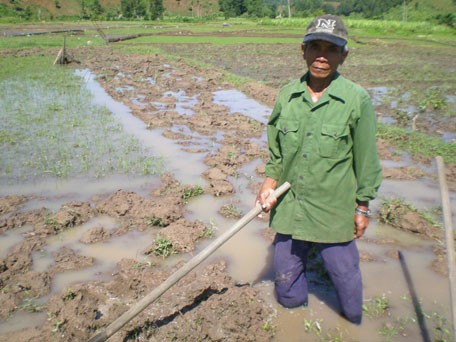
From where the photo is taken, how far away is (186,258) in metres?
3.33

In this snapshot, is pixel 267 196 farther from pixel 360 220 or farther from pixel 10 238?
pixel 10 238

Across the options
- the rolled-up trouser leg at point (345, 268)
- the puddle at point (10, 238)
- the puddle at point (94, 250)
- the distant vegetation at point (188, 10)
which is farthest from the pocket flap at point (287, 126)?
the distant vegetation at point (188, 10)

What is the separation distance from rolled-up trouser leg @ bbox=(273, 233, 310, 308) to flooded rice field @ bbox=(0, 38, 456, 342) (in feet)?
0.44

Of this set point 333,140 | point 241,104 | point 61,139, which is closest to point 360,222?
point 333,140

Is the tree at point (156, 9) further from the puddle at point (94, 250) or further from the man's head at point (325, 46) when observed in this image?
the man's head at point (325, 46)

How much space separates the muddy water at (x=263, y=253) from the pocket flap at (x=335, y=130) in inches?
49.0

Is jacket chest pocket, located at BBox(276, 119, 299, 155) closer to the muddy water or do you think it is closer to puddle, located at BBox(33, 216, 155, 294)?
the muddy water

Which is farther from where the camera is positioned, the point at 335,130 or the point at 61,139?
the point at 61,139

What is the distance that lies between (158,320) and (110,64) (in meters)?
13.9

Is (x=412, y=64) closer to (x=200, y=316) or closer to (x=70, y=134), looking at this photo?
(x=70, y=134)

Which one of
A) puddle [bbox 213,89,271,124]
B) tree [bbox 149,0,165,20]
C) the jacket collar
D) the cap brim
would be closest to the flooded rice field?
the jacket collar

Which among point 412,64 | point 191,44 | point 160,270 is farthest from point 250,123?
point 191,44

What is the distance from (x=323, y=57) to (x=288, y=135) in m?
0.47

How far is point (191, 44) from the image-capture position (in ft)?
76.8
